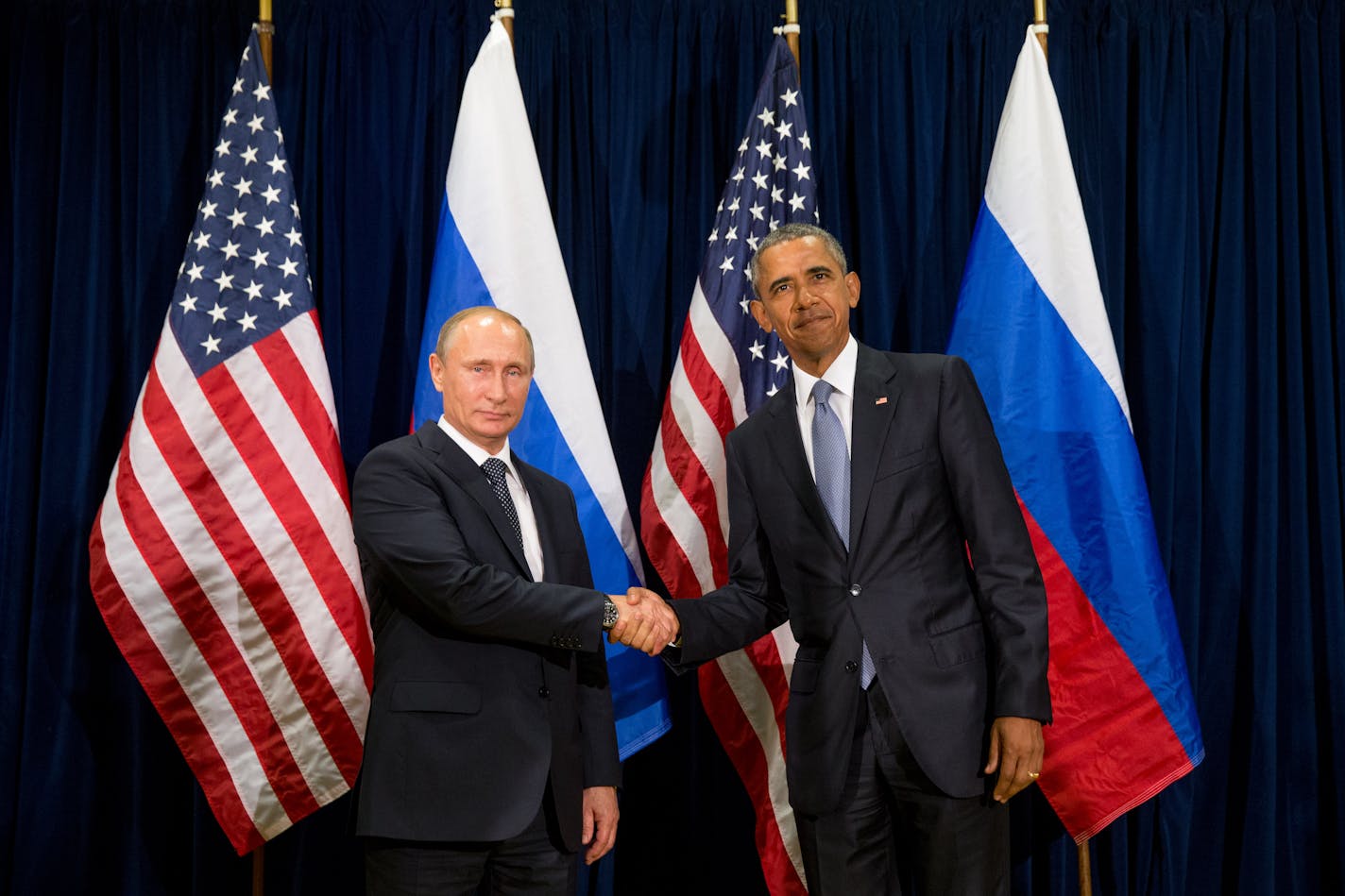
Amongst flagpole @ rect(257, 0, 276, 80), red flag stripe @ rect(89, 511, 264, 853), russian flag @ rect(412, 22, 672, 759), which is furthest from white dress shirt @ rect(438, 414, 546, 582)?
flagpole @ rect(257, 0, 276, 80)

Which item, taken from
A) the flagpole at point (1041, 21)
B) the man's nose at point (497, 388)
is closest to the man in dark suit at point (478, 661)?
the man's nose at point (497, 388)

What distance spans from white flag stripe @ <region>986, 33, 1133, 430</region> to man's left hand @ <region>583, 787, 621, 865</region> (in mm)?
1781

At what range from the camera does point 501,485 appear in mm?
2398

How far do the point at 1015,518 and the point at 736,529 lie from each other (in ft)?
2.16

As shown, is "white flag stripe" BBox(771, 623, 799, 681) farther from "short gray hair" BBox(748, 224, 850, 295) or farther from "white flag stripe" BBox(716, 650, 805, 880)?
"short gray hair" BBox(748, 224, 850, 295)

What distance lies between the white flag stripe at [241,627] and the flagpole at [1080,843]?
6.90 ft

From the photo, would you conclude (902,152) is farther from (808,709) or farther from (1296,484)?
(808,709)

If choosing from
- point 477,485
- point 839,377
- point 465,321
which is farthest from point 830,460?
point 465,321

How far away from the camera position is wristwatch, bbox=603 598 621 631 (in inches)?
90.1

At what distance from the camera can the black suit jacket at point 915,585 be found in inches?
87.0

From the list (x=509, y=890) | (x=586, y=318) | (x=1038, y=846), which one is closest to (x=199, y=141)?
(x=586, y=318)

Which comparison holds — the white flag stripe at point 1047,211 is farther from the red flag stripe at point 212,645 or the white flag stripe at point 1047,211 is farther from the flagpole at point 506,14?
the red flag stripe at point 212,645

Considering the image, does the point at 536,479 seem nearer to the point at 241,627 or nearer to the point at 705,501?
the point at 705,501

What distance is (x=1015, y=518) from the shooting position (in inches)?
89.4
